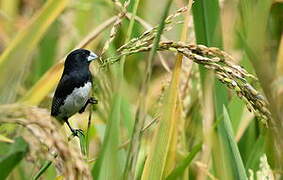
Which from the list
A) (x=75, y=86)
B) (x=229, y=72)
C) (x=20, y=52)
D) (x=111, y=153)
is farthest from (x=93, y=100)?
(x=20, y=52)

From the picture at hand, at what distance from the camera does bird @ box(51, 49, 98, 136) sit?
1713 millimetres

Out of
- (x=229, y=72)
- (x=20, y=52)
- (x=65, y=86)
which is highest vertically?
(x=20, y=52)

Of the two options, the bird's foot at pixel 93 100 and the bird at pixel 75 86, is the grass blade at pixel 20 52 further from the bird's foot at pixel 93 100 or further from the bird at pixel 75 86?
the bird's foot at pixel 93 100

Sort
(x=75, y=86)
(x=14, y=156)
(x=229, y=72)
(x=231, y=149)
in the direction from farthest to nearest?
(x=75, y=86)
(x=231, y=149)
(x=14, y=156)
(x=229, y=72)

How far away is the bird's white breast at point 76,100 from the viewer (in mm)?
1688

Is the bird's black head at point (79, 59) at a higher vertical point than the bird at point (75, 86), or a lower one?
higher

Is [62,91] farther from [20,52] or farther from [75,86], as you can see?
[20,52]

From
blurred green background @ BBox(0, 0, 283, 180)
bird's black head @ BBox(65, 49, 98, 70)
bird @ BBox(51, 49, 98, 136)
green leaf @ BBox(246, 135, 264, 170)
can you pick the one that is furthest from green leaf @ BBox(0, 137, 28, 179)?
green leaf @ BBox(246, 135, 264, 170)

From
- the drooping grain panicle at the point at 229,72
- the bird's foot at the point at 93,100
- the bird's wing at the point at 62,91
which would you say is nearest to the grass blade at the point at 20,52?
the bird's wing at the point at 62,91

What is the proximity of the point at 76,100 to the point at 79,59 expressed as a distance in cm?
12

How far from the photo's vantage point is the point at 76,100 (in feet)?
5.75

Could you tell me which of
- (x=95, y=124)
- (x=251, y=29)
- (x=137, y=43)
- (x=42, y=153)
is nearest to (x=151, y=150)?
(x=137, y=43)

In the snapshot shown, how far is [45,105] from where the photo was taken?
280 cm

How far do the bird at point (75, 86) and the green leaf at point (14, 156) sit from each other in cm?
27
